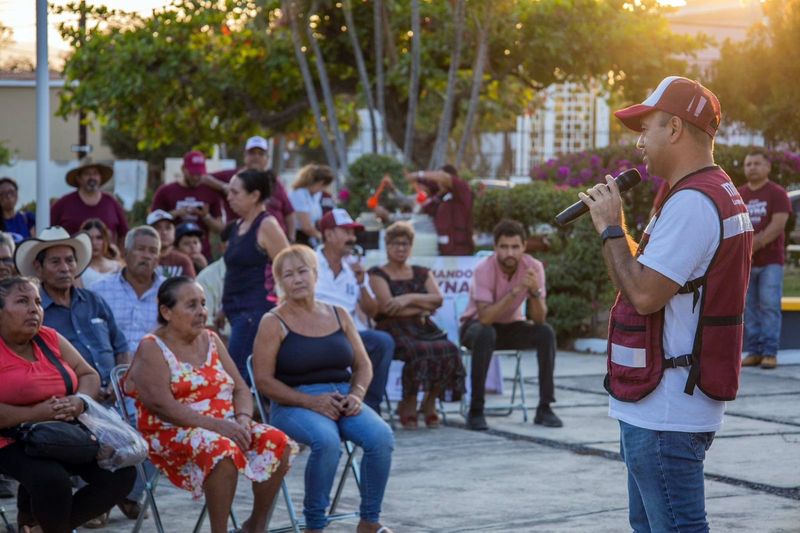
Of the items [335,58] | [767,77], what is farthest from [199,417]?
[767,77]

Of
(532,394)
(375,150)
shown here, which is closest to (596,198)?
(532,394)

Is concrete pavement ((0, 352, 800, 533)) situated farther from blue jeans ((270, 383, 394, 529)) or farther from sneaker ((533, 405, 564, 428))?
blue jeans ((270, 383, 394, 529))

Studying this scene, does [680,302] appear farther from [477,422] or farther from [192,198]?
[192,198]

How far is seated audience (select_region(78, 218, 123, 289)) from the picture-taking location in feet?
28.8

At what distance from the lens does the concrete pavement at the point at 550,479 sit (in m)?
6.37

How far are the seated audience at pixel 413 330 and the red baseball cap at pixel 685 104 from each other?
17.4 feet

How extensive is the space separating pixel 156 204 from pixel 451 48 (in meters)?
7.86

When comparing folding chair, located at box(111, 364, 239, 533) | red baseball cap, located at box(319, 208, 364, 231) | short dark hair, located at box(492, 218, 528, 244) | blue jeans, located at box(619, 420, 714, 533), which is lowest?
folding chair, located at box(111, 364, 239, 533)

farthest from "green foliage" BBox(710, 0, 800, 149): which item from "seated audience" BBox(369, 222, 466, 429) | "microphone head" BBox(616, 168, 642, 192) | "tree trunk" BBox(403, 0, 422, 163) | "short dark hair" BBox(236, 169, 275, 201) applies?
"microphone head" BBox(616, 168, 642, 192)

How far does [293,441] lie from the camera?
6.28 metres

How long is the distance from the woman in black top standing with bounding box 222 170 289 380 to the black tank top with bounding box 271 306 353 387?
4.17 ft

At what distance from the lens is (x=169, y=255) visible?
30.7 ft

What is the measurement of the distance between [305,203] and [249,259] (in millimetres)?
4085

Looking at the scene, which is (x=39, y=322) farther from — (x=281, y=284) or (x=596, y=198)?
(x=596, y=198)
